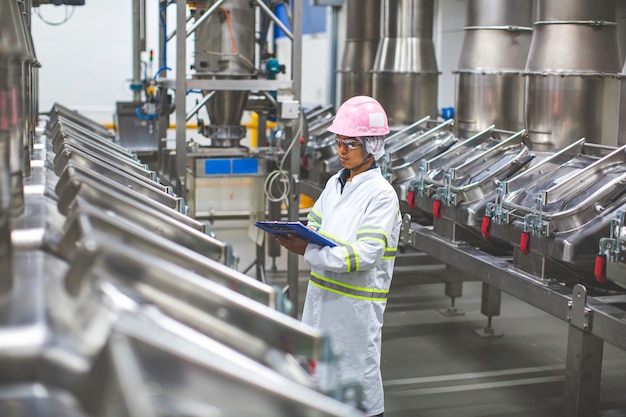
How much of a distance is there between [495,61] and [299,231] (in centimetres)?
239

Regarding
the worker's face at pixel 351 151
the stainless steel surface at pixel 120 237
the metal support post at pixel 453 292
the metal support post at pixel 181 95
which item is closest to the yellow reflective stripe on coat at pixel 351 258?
the worker's face at pixel 351 151

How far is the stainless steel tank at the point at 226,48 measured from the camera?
501 cm

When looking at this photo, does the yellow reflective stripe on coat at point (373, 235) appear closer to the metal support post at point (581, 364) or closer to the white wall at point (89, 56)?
the metal support post at point (581, 364)

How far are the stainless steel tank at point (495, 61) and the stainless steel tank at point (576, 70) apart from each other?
0.59 meters

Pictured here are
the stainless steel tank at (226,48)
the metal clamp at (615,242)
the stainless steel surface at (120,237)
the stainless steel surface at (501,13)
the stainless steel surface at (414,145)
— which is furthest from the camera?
the stainless steel tank at (226,48)

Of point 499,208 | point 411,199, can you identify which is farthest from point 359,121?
point 411,199

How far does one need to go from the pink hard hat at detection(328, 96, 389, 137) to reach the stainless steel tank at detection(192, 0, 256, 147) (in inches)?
92.4

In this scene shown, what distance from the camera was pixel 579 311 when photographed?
3033 millimetres

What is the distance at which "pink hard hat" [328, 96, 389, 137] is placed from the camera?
2.77m

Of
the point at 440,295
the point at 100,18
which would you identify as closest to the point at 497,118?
the point at 440,295

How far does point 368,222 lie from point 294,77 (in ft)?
7.35

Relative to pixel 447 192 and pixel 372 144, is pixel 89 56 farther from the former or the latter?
pixel 372 144

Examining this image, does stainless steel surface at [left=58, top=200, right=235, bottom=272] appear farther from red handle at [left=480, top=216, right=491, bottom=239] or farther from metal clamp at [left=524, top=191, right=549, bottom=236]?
red handle at [left=480, top=216, right=491, bottom=239]

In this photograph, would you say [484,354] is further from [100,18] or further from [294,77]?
[100,18]
